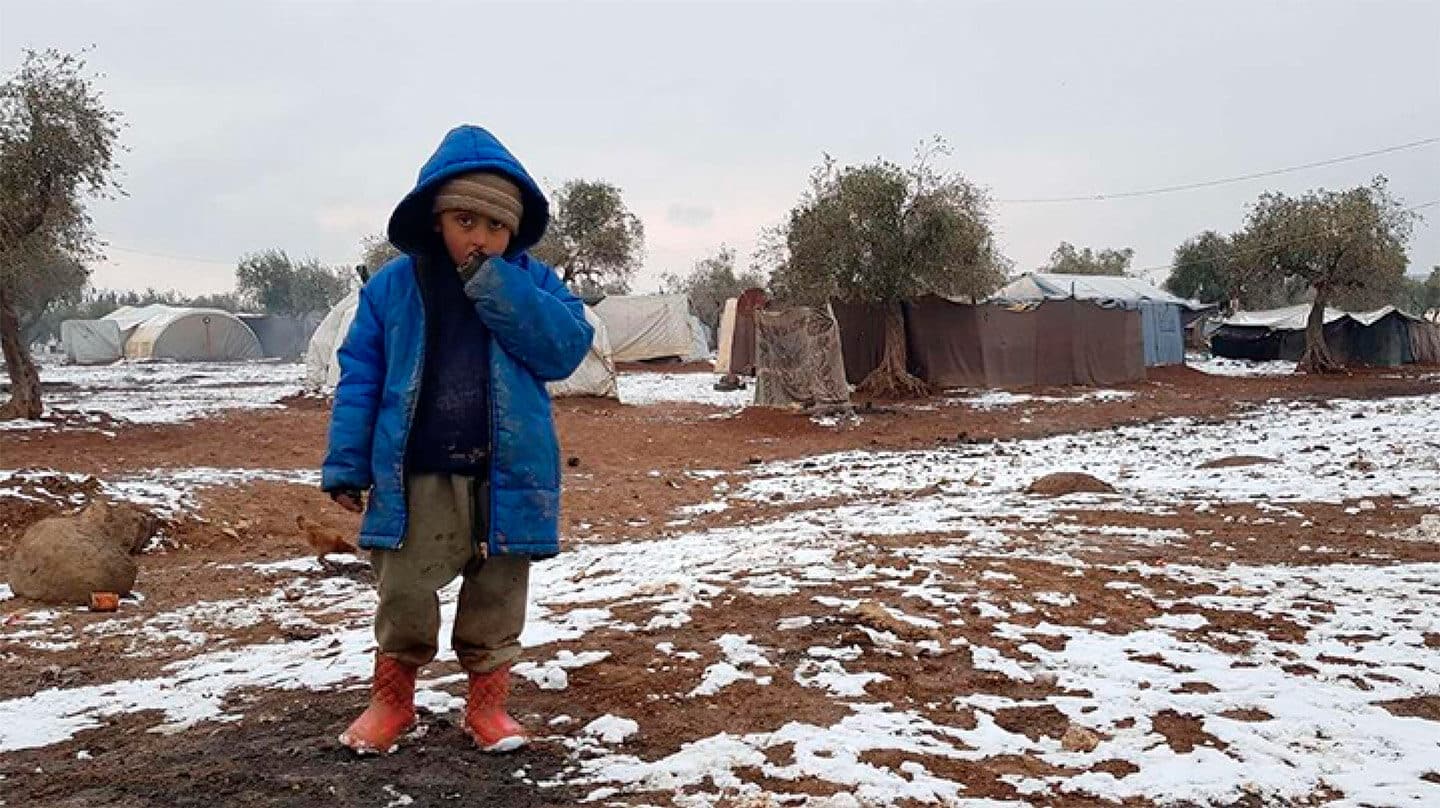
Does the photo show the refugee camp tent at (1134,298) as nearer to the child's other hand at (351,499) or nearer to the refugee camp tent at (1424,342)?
the refugee camp tent at (1424,342)

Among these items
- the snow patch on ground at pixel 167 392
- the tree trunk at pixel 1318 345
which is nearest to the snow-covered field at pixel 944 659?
the snow patch on ground at pixel 167 392

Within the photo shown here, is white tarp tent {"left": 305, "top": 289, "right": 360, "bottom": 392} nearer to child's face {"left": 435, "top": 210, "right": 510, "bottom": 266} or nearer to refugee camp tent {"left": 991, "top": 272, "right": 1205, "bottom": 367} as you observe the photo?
refugee camp tent {"left": 991, "top": 272, "right": 1205, "bottom": 367}

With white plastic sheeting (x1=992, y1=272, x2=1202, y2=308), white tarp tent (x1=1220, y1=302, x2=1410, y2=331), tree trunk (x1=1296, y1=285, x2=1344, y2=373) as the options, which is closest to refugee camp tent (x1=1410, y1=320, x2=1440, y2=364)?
white tarp tent (x1=1220, y1=302, x2=1410, y2=331)

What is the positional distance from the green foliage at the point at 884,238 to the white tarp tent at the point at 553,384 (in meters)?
4.25

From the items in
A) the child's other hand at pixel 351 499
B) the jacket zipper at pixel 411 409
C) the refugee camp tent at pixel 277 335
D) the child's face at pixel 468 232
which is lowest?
the child's other hand at pixel 351 499

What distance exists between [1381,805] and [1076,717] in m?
0.82

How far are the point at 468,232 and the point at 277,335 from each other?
57396mm

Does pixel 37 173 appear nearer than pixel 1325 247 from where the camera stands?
Yes

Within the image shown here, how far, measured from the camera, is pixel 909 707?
322 centimetres

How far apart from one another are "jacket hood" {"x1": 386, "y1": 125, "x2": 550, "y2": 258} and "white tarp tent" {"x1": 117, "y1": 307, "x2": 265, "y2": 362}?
164 feet

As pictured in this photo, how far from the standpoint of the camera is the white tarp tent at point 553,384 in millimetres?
19953

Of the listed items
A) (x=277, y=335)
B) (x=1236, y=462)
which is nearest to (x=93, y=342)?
(x=277, y=335)

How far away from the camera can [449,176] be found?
273 centimetres

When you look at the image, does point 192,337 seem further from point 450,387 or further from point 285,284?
point 450,387
